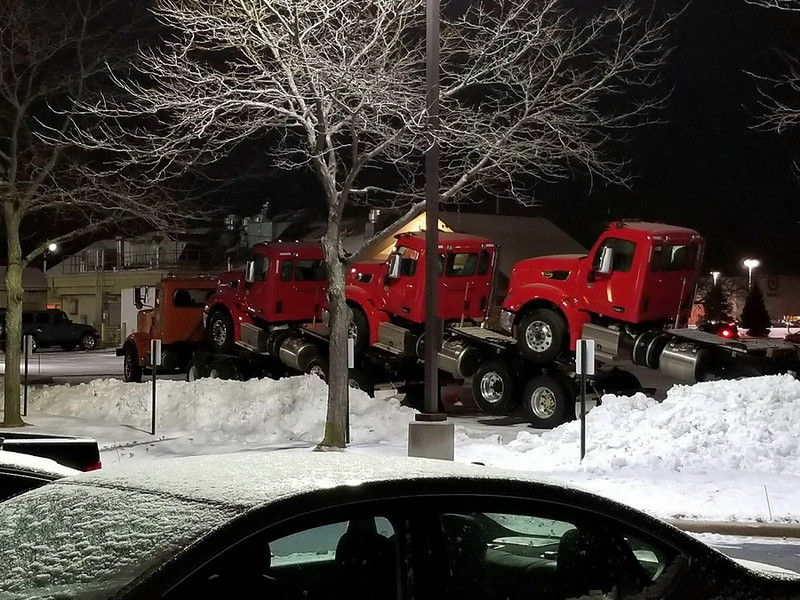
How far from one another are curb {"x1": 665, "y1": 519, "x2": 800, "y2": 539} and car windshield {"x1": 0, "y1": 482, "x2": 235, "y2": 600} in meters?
8.99

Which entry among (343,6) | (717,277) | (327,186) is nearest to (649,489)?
(327,186)

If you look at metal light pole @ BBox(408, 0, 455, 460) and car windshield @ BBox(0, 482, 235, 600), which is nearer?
car windshield @ BBox(0, 482, 235, 600)

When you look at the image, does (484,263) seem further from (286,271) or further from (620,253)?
(286,271)

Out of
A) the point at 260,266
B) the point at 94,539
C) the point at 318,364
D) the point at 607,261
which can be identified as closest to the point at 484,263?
the point at 607,261

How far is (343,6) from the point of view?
1680 cm

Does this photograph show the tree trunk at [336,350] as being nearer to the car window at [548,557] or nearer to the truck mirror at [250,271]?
the truck mirror at [250,271]

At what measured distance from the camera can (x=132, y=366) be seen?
32.4m

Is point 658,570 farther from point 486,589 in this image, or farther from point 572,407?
point 572,407

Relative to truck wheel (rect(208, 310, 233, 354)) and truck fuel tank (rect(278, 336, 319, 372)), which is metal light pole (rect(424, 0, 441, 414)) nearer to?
truck fuel tank (rect(278, 336, 319, 372))

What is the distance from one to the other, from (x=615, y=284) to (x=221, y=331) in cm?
1207

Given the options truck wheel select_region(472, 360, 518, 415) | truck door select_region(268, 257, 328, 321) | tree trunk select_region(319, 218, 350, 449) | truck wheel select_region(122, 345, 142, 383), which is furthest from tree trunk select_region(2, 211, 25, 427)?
truck wheel select_region(122, 345, 142, 383)

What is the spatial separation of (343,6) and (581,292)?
26.0ft

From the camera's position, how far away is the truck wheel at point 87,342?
57.6 metres

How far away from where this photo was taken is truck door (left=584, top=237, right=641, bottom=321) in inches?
826
